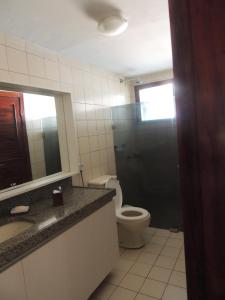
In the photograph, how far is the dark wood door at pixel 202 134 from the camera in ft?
1.96

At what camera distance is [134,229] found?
2326mm

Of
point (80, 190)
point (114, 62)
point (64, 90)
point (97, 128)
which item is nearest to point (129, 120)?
point (97, 128)

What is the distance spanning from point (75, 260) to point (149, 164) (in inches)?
66.1

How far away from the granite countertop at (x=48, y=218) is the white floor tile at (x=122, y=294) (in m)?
0.72

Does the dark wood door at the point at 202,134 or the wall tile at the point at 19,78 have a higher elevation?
the wall tile at the point at 19,78

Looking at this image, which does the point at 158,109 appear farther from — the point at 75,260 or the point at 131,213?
the point at 75,260

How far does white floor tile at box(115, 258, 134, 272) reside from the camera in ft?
6.84

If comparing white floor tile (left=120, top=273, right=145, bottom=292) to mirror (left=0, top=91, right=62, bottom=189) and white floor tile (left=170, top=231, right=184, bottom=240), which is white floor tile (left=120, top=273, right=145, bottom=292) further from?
mirror (left=0, top=91, right=62, bottom=189)

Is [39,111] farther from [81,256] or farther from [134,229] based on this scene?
[134,229]

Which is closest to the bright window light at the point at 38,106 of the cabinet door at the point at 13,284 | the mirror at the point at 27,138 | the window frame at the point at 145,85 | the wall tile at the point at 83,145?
the mirror at the point at 27,138

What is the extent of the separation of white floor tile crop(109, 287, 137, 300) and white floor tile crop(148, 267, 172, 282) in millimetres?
262

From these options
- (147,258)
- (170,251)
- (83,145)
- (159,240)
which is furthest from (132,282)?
(83,145)

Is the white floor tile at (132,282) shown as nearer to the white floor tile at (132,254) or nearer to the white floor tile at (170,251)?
the white floor tile at (132,254)

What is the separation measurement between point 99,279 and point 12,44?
6.57 feet
